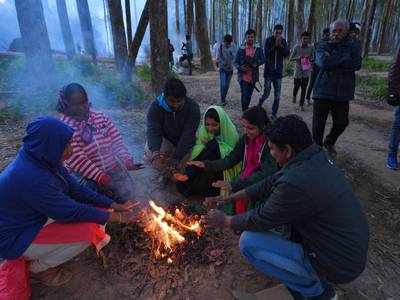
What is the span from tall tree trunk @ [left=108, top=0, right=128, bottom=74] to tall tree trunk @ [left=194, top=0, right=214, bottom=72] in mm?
6424

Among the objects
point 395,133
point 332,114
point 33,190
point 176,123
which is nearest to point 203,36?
point 332,114

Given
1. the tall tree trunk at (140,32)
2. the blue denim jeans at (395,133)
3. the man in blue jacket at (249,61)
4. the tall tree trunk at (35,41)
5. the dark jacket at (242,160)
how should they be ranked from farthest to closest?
the tall tree trunk at (140,32)
the tall tree trunk at (35,41)
the man in blue jacket at (249,61)
the blue denim jeans at (395,133)
the dark jacket at (242,160)

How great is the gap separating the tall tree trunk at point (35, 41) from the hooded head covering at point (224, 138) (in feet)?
18.2

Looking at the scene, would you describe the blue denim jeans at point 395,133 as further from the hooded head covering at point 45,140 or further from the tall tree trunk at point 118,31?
the tall tree trunk at point 118,31

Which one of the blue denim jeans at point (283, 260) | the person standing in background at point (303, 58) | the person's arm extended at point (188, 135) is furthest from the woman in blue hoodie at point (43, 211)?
the person standing in background at point (303, 58)

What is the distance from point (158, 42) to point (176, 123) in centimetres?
277

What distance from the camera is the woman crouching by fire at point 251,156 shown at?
3.41m

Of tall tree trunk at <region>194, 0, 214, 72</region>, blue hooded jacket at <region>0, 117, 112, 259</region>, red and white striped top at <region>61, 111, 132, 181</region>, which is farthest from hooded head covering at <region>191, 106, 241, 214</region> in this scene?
tall tree trunk at <region>194, 0, 214, 72</region>

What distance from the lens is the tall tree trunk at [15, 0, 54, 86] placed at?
7.86m

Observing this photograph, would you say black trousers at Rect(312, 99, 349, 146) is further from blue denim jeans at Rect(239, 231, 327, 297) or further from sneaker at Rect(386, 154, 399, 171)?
Result: blue denim jeans at Rect(239, 231, 327, 297)

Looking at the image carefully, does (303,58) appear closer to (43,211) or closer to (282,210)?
(282,210)

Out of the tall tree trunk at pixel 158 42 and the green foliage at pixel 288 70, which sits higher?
the tall tree trunk at pixel 158 42

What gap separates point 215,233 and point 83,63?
7.68 m

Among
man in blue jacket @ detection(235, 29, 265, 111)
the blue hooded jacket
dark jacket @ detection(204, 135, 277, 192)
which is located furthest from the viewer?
man in blue jacket @ detection(235, 29, 265, 111)
